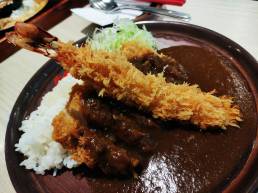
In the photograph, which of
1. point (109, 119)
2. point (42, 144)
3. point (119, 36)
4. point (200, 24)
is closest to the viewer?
point (109, 119)

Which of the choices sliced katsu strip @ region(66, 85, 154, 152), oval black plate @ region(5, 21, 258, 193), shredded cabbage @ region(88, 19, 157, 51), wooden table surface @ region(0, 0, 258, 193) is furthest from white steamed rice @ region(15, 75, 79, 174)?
shredded cabbage @ region(88, 19, 157, 51)

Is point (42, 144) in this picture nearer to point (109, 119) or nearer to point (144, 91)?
point (109, 119)

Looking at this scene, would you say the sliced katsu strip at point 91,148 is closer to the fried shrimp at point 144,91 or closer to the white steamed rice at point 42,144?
the white steamed rice at point 42,144

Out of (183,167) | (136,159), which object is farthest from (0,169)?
(183,167)

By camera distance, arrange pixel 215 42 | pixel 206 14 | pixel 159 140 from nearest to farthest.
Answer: pixel 159 140 → pixel 215 42 → pixel 206 14

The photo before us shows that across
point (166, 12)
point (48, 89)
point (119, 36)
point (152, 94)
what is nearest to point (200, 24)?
point (166, 12)

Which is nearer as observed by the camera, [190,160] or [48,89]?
[190,160]

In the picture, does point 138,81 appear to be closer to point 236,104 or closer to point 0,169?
point 236,104

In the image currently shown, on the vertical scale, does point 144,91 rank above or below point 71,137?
above
